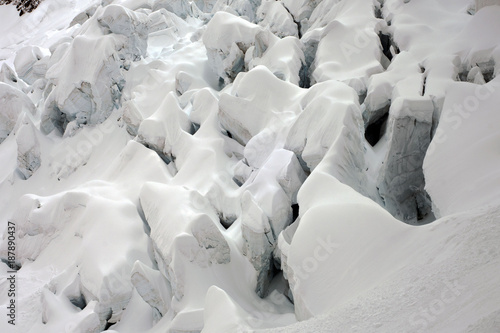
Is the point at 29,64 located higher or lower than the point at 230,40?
lower

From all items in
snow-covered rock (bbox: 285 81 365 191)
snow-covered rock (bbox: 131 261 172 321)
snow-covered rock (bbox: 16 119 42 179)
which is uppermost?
snow-covered rock (bbox: 285 81 365 191)

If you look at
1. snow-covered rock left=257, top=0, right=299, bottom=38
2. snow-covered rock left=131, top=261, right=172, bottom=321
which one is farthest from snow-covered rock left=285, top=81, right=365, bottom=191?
snow-covered rock left=257, top=0, right=299, bottom=38

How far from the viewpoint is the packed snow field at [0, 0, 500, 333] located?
2.97 m

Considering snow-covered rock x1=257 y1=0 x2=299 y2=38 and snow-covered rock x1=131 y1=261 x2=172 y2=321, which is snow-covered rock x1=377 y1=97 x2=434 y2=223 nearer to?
snow-covered rock x1=131 y1=261 x2=172 y2=321

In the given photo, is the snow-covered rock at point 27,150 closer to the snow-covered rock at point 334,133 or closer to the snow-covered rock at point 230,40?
the snow-covered rock at point 230,40

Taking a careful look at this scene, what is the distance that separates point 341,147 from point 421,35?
288 cm

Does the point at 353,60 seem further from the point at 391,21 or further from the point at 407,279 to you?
the point at 407,279

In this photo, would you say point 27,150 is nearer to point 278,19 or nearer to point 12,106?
point 12,106

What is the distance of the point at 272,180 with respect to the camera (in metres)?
4.66

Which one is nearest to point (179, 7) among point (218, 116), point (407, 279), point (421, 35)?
point (218, 116)

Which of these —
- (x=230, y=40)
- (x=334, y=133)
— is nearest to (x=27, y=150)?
(x=230, y=40)

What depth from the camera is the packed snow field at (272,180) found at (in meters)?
2.97

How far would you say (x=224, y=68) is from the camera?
8.21 meters

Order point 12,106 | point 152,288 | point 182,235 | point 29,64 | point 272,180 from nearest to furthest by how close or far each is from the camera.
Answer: point 182,235
point 152,288
point 272,180
point 12,106
point 29,64
